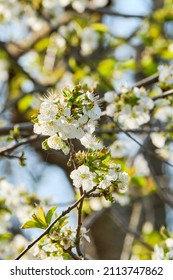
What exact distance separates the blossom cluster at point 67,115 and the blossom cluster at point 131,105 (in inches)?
28.2

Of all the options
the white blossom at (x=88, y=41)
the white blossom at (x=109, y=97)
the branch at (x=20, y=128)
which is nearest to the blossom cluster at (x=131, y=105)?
the white blossom at (x=109, y=97)

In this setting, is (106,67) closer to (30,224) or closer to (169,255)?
(169,255)

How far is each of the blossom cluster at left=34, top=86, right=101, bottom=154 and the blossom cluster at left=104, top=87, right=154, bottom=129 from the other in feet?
2.35

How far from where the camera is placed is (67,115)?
167 centimetres

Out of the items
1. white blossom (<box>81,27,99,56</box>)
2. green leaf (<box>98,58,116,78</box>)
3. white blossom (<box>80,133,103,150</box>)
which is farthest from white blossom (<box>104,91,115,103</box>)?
white blossom (<box>81,27,99,56</box>)

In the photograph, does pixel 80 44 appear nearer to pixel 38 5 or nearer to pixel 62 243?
pixel 38 5

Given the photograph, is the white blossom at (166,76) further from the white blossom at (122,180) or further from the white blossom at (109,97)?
the white blossom at (122,180)

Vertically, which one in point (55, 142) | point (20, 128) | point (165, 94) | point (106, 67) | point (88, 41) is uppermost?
point (88, 41)

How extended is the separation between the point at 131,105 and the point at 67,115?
2.63 feet

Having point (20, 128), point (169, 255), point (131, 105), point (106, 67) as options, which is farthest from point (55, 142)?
point (106, 67)

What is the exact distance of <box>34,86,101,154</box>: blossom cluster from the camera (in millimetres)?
1671

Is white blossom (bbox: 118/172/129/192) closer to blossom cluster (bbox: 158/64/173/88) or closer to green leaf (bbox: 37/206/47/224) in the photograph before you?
green leaf (bbox: 37/206/47/224)
